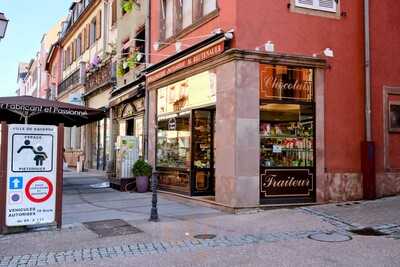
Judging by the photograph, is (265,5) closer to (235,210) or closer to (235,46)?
(235,46)

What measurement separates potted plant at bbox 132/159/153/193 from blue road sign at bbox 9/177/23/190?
660 centimetres

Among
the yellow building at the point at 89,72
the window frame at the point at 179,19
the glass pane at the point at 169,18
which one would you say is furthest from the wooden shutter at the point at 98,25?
the glass pane at the point at 169,18

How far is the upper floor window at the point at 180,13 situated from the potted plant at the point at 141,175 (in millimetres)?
4017

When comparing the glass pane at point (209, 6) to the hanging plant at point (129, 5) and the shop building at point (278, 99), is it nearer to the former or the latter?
the shop building at point (278, 99)

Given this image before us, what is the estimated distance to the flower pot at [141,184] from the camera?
14.8 m

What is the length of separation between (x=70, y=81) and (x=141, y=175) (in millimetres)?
18196

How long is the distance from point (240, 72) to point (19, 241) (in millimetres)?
5530

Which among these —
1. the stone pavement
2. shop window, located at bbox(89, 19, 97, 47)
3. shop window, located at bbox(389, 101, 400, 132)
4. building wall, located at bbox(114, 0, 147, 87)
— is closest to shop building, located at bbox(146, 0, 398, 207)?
the stone pavement

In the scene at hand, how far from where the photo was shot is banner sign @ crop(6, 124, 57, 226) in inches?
326

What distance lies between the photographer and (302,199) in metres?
11.1

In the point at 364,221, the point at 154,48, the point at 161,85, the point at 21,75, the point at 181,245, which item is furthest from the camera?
the point at 21,75

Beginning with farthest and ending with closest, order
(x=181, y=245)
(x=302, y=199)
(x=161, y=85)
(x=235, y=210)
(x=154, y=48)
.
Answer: (x=154, y=48), (x=161, y=85), (x=302, y=199), (x=235, y=210), (x=181, y=245)

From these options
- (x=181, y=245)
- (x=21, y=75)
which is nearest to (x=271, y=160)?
(x=181, y=245)

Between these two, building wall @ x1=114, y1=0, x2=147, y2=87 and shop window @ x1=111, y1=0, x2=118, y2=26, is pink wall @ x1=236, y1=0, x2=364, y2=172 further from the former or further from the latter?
shop window @ x1=111, y1=0, x2=118, y2=26
